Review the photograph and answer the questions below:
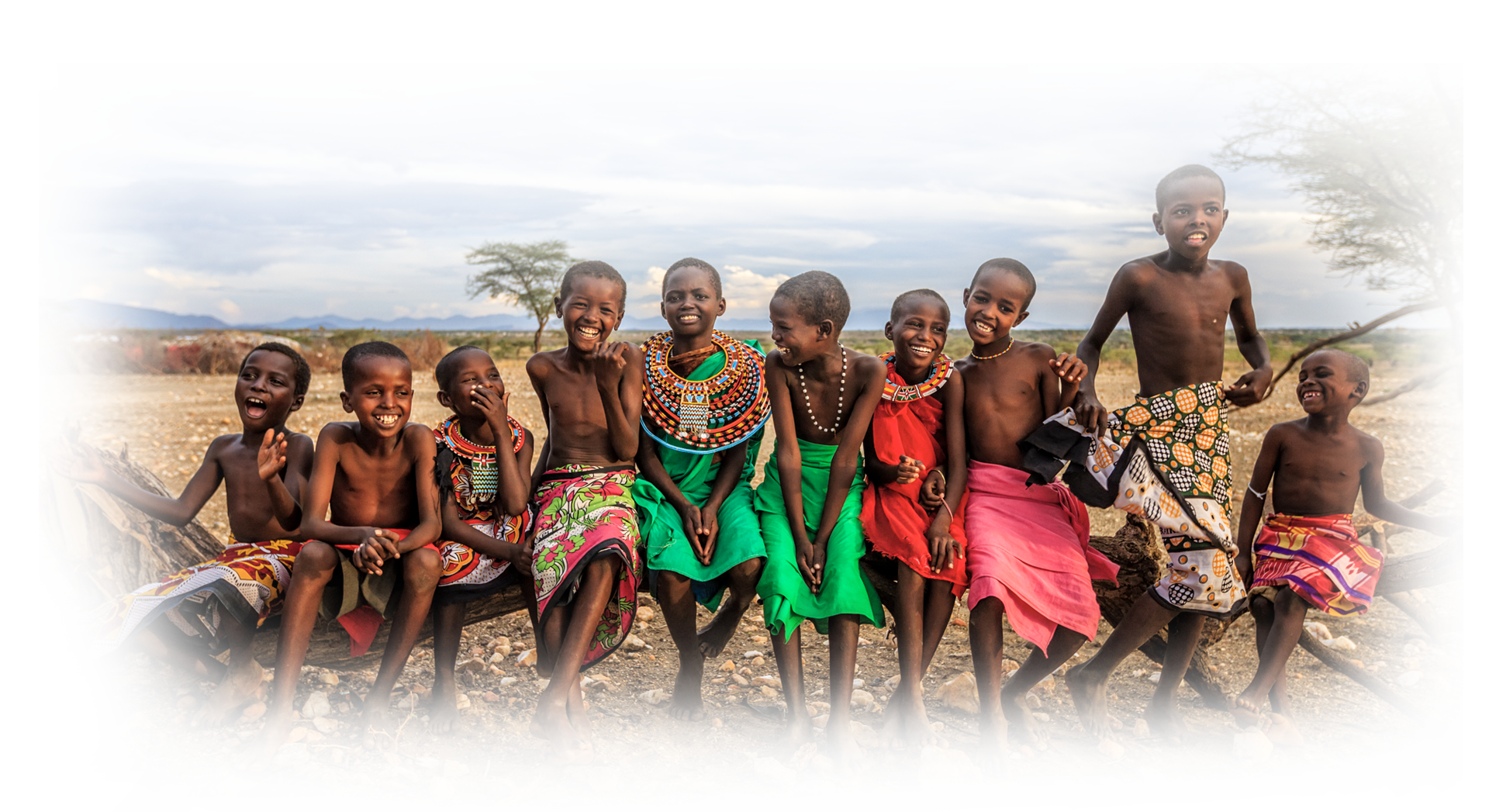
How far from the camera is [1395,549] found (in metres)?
6.67

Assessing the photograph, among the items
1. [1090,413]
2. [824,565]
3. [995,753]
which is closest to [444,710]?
[824,565]

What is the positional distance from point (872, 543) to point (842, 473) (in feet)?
1.05

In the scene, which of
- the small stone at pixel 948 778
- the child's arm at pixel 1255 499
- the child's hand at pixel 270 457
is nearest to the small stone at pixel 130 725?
the child's hand at pixel 270 457

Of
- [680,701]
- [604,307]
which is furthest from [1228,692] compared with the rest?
[604,307]

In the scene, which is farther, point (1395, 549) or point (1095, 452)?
point (1395, 549)

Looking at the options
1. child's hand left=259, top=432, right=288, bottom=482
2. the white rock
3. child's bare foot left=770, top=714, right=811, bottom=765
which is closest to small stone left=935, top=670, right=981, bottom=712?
child's bare foot left=770, top=714, right=811, bottom=765

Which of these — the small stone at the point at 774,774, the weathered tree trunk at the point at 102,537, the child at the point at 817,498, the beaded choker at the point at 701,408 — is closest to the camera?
the small stone at the point at 774,774

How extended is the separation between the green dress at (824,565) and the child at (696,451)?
87 millimetres

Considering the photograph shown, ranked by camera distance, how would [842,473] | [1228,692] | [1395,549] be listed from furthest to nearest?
[1395,549] < [1228,692] < [842,473]

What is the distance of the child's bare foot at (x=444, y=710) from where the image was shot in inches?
138

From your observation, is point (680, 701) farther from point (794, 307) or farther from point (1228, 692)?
point (1228, 692)

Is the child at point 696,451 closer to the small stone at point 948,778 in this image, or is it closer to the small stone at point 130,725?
the small stone at point 948,778

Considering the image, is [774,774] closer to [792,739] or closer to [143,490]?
[792,739]

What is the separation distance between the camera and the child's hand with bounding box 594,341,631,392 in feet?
12.1
